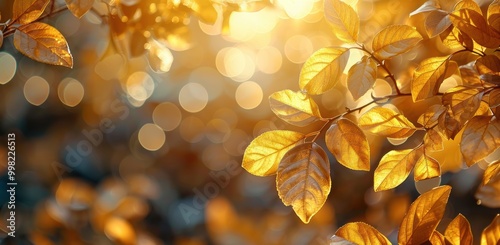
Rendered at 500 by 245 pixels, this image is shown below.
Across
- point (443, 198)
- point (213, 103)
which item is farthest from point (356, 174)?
point (443, 198)

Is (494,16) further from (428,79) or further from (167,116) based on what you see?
(167,116)

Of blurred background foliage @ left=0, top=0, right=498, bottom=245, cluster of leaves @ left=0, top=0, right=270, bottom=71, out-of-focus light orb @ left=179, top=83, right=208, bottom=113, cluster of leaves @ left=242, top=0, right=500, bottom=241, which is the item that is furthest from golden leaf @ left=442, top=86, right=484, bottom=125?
out-of-focus light orb @ left=179, top=83, right=208, bottom=113

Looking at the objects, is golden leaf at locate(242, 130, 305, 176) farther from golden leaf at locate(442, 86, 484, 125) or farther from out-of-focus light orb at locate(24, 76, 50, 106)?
out-of-focus light orb at locate(24, 76, 50, 106)

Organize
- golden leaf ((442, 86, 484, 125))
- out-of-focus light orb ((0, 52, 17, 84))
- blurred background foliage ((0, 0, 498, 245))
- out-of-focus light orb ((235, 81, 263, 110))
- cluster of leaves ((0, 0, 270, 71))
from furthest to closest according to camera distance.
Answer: out-of-focus light orb ((235, 81, 263, 110)) → out-of-focus light orb ((0, 52, 17, 84)) → blurred background foliage ((0, 0, 498, 245)) → cluster of leaves ((0, 0, 270, 71)) → golden leaf ((442, 86, 484, 125))

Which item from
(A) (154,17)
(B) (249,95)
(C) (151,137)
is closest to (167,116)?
(C) (151,137)

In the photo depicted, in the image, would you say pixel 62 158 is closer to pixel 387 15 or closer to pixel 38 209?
pixel 38 209

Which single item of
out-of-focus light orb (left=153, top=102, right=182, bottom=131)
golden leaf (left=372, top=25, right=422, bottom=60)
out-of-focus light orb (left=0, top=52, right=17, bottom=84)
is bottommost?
out-of-focus light orb (left=153, top=102, right=182, bottom=131)
